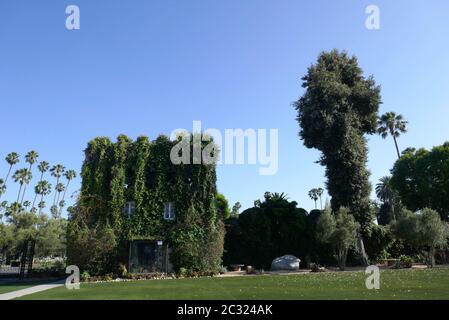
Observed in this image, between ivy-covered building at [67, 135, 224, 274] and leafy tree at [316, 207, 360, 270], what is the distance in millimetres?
8330

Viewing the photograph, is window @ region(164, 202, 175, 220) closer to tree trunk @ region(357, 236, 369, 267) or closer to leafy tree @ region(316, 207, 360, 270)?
leafy tree @ region(316, 207, 360, 270)

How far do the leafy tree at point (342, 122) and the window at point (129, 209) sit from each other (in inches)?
700

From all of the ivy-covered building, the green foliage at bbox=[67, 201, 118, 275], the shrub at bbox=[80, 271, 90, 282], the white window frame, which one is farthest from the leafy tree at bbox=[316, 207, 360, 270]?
the shrub at bbox=[80, 271, 90, 282]

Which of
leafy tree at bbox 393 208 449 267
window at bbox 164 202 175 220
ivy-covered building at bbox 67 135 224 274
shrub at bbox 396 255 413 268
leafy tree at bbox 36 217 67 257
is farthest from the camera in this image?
leafy tree at bbox 36 217 67 257

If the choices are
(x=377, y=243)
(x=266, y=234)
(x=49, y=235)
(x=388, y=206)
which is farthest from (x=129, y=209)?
(x=388, y=206)

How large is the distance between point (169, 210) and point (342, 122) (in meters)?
17.8

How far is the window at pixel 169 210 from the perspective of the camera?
28953 mm

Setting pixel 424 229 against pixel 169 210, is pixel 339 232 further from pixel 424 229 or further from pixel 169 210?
pixel 169 210

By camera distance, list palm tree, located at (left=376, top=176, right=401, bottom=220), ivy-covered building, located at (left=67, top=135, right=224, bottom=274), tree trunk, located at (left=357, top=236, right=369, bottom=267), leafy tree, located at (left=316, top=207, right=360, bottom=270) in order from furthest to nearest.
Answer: palm tree, located at (left=376, top=176, right=401, bottom=220), tree trunk, located at (left=357, top=236, right=369, bottom=267), leafy tree, located at (left=316, top=207, right=360, bottom=270), ivy-covered building, located at (left=67, top=135, right=224, bottom=274)

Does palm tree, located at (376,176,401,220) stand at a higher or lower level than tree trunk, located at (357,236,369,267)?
higher

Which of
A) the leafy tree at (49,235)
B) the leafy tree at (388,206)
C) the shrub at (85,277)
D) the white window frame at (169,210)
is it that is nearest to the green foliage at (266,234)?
the white window frame at (169,210)

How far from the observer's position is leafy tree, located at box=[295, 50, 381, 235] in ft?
115

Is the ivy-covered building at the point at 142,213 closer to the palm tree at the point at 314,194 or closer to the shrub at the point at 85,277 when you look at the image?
the shrub at the point at 85,277

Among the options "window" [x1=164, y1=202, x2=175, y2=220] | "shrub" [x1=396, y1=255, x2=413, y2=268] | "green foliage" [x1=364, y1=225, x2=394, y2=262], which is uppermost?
"window" [x1=164, y1=202, x2=175, y2=220]
